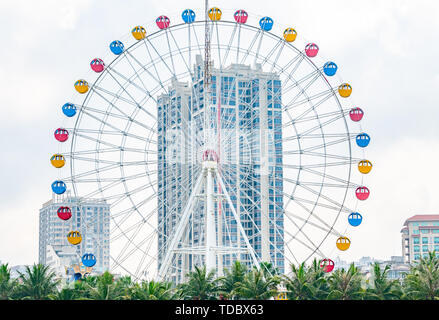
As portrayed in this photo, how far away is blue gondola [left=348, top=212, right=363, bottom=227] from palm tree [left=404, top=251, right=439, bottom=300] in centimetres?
396

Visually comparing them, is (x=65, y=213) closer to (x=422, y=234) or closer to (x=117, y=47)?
(x=117, y=47)

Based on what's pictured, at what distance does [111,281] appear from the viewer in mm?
45656

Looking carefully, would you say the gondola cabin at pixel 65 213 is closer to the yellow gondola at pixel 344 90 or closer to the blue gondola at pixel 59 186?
the blue gondola at pixel 59 186

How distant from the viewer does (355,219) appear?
48.6 metres

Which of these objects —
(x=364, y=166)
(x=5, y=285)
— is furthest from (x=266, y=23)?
(x=5, y=285)

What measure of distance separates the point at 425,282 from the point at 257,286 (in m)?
8.95

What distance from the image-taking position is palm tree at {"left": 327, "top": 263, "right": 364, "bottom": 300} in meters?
46.9

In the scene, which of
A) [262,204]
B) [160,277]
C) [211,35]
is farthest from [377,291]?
[262,204]

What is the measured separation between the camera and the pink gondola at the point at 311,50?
50750mm

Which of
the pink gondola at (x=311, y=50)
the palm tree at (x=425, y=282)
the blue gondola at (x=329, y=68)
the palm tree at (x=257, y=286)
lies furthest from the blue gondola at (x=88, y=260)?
the pink gondola at (x=311, y=50)

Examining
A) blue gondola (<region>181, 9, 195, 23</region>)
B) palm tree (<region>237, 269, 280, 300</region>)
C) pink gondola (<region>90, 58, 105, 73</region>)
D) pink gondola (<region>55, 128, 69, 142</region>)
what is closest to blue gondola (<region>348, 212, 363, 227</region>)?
palm tree (<region>237, 269, 280, 300</region>)

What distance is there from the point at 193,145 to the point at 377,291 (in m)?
13.0
